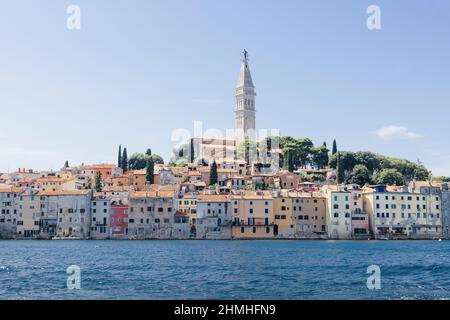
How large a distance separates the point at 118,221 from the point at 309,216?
74.1ft

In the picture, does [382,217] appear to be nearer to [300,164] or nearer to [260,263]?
[300,164]

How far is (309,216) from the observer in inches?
2554

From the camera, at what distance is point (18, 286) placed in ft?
70.4

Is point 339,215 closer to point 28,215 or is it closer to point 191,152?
point 28,215

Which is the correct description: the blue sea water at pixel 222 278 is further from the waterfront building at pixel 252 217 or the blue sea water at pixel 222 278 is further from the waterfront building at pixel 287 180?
the waterfront building at pixel 287 180

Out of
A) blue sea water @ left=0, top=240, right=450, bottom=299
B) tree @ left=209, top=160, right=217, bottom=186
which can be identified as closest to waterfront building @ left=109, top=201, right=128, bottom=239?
tree @ left=209, top=160, right=217, bottom=186

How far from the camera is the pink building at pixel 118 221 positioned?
2543 inches

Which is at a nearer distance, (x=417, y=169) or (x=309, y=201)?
(x=309, y=201)

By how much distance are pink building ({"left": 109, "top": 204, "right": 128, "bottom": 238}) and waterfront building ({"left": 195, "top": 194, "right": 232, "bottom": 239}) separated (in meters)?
8.64

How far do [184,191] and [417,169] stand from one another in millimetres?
38626

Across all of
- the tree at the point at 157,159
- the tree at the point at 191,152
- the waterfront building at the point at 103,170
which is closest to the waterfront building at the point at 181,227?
the waterfront building at the point at 103,170

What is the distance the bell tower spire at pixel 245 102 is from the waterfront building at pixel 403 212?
52047 millimetres

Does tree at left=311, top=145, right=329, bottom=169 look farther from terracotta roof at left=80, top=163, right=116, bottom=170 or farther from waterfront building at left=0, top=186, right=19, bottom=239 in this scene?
waterfront building at left=0, top=186, right=19, bottom=239
